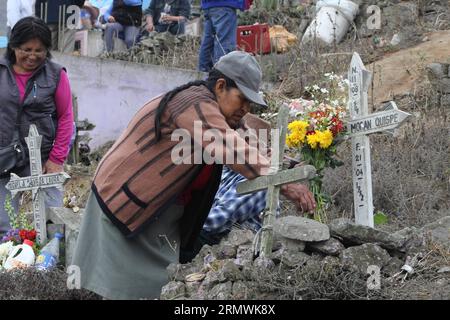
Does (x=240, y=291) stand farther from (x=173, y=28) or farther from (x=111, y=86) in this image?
(x=173, y=28)

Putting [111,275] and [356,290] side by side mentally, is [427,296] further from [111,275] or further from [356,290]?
[111,275]

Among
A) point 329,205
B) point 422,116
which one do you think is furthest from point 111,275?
point 422,116

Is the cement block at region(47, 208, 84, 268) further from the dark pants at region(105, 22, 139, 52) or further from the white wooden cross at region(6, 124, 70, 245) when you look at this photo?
the dark pants at region(105, 22, 139, 52)

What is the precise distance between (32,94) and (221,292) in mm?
2651

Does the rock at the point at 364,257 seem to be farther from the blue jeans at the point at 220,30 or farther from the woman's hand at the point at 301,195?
the blue jeans at the point at 220,30

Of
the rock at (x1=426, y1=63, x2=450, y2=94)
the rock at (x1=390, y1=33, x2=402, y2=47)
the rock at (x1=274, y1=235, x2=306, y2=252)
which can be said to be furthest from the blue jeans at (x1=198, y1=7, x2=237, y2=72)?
the rock at (x1=274, y1=235, x2=306, y2=252)

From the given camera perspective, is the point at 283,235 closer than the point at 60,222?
Yes

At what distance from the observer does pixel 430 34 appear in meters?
12.3

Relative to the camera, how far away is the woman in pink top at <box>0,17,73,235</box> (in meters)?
7.07

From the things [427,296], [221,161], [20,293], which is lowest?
[20,293]

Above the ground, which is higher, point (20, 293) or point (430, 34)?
point (430, 34)

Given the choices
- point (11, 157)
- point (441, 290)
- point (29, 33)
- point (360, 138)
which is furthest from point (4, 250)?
point (441, 290)

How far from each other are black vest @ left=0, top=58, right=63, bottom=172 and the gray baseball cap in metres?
2.10

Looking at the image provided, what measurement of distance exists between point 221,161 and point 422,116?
497 centimetres
